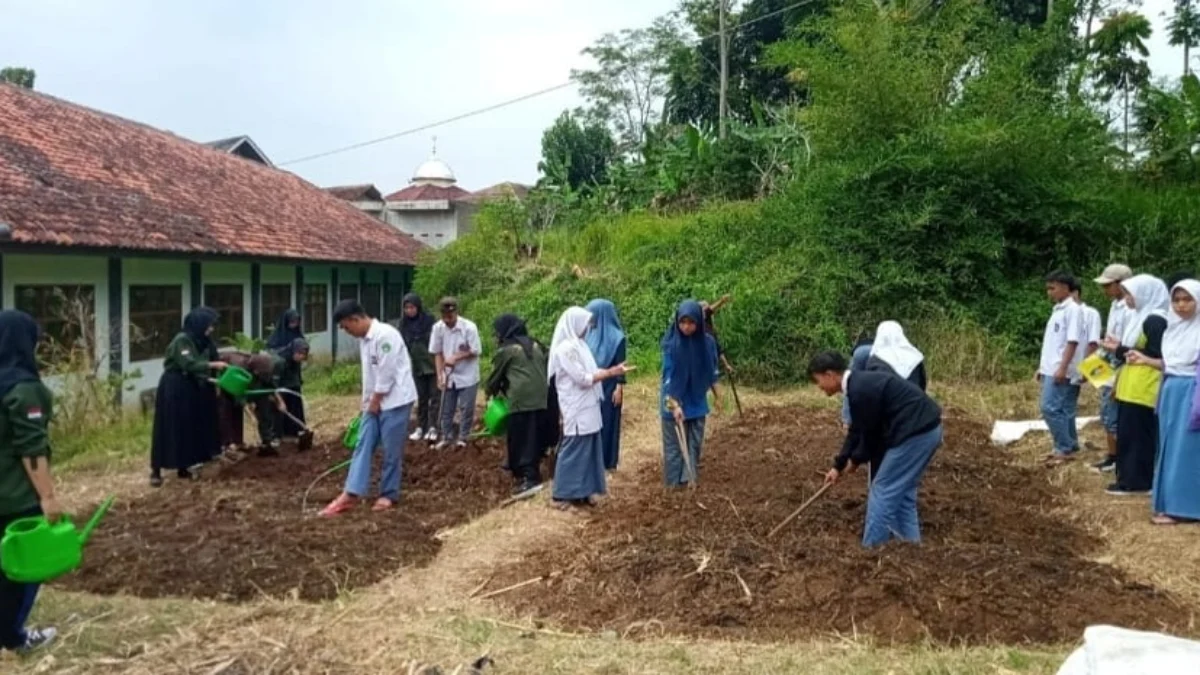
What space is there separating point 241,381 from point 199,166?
10.8m

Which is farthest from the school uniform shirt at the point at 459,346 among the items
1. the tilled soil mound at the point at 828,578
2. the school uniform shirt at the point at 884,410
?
the school uniform shirt at the point at 884,410

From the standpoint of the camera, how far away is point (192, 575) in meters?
4.93

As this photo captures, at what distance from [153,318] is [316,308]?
5.57 metres

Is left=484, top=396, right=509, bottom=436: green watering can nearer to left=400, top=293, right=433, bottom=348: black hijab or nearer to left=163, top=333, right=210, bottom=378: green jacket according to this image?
left=400, top=293, right=433, bottom=348: black hijab

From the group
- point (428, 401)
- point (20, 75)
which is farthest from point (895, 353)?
point (20, 75)

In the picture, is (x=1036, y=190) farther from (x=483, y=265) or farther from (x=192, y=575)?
(x=192, y=575)

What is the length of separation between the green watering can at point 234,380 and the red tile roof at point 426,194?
22.9m

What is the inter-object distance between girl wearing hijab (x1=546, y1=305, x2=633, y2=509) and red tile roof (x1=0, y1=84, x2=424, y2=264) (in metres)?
6.14

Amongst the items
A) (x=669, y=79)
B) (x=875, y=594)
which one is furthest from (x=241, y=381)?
(x=669, y=79)

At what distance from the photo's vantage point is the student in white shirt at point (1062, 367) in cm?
732

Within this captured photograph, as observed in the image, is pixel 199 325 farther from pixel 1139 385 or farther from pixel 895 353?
pixel 1139 385

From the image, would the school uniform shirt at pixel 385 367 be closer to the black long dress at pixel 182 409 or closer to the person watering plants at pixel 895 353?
the black long dress at pixel 182 409

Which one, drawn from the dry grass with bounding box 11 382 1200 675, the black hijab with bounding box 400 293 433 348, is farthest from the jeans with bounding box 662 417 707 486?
the black hijab with bounding box 400 293 433 348

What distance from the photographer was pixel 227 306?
1425 centimetres
